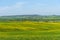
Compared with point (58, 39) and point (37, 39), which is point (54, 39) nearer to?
point (58, 39)

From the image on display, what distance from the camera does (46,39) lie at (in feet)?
79.5

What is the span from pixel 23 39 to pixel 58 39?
4399 mm

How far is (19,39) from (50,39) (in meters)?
3.88

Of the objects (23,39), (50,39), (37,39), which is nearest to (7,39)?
(23,39)

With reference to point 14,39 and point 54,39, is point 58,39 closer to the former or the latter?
point 54,39

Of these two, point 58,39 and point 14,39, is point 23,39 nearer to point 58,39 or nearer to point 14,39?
point 14,39

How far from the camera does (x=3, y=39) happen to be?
961 inches

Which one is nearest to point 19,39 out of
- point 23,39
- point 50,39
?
point 23,39

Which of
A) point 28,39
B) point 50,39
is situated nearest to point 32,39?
point 28,39

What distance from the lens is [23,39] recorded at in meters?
24.2

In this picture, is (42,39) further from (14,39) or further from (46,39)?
(14,39)

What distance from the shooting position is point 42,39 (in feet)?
79.3

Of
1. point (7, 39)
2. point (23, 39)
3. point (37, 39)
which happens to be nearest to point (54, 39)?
point (37, 39)

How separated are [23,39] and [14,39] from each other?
113 cm
